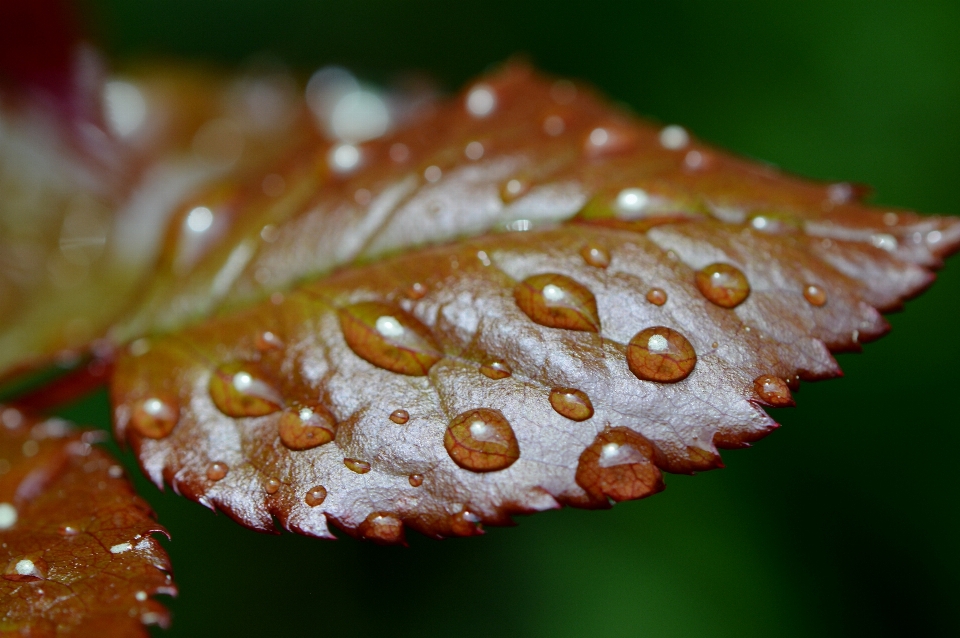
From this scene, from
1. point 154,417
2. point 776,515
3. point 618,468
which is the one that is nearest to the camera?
point 618,468

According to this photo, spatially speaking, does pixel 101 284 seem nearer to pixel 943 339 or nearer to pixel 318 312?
pixel 318 312

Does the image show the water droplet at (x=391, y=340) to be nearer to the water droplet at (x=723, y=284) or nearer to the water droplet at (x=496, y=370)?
the water droplet at (x=496, y=370)

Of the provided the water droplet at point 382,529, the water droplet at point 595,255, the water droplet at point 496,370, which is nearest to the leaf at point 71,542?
the water droplet at point 382,529

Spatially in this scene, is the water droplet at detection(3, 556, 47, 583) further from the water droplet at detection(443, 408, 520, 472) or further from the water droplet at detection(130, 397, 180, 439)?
the water droplet at detection(443, 408, 520, 472)

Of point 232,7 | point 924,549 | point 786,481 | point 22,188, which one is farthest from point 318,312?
point 232,7

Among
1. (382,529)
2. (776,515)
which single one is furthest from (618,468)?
(776,515)

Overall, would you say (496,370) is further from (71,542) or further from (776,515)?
(776,515)
